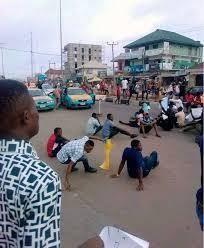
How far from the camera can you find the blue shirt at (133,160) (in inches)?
266

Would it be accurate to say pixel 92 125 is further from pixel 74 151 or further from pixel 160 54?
pixel 160 54

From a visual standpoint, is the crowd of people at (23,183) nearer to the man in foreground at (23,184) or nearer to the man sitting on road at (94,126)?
the man in foreground at (23,184)

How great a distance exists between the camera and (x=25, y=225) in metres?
1.38

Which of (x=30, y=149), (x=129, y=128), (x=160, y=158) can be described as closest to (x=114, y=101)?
(x=129, y=128)

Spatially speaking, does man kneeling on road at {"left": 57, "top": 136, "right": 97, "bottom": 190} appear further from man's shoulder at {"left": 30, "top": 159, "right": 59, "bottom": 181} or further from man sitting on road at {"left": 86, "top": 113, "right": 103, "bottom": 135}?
man's shoulder at {"left": 30, "top": 159, "right": 59, "bottom": 181}

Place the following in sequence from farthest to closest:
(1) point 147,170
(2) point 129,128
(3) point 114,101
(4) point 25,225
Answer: (3) point 114,101 < (2) point 129,128 < (1) point 147,170 < (4) point 25,225

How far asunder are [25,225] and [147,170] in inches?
232

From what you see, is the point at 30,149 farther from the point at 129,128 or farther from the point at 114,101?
the point at 114,101

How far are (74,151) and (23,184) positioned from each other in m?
5.36

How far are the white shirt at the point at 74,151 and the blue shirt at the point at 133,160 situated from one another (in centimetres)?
85

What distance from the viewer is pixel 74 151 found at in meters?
6.71

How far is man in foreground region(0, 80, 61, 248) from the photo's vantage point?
1.35m

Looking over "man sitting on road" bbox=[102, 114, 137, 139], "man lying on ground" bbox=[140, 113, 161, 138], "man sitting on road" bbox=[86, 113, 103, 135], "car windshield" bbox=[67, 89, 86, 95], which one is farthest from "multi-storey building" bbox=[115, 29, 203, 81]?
"man sitting on road" bbox=[102, 114, 137, 139]

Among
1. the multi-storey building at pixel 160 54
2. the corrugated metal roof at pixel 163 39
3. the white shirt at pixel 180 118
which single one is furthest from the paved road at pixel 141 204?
the corrugated metal roof at pixel 163 39
